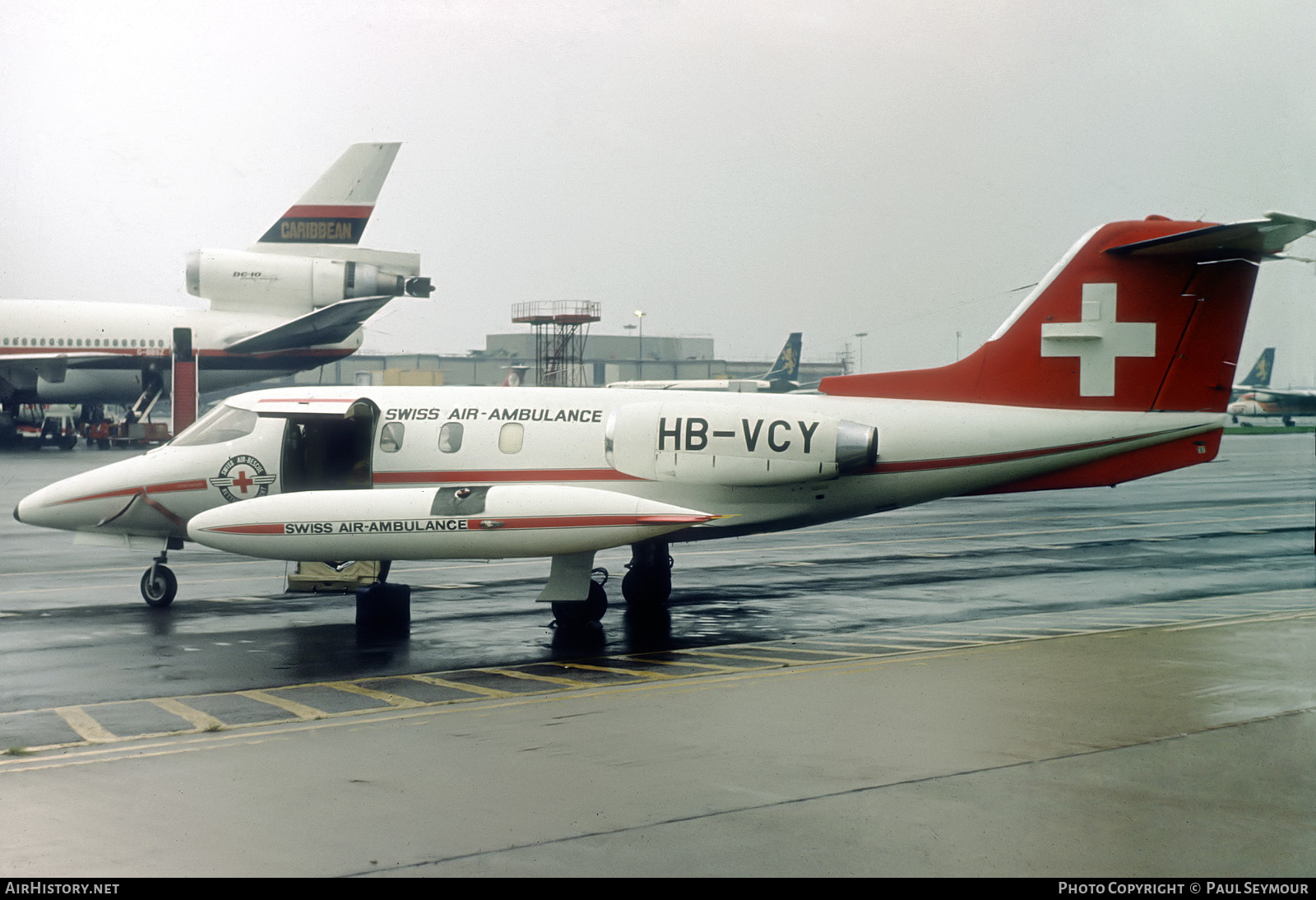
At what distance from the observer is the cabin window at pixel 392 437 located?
15180mm

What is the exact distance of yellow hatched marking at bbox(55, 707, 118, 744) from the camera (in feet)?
29.7

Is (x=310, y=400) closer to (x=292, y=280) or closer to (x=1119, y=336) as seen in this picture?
(x=1119, y=336)

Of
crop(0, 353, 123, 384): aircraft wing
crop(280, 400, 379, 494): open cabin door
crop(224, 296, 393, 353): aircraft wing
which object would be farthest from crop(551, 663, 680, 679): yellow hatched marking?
crop(0, 353, 123, 384): aircraft wing

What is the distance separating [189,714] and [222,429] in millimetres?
6588

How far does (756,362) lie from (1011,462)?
8054cm

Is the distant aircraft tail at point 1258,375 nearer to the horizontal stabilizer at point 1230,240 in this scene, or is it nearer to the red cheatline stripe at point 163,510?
the horizontal stabilizer at point 1230,240

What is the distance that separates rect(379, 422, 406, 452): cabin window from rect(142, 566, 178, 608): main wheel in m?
3.43

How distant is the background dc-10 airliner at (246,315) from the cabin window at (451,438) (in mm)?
30893

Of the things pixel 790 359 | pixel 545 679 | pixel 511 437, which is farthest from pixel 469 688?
pixel 790 359

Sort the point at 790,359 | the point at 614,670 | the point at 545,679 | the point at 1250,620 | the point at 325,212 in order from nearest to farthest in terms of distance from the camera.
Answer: the point at 545,679 < the point at 614,670 < the point at 1250,620 < the point at 325,212 < the point at 790,359

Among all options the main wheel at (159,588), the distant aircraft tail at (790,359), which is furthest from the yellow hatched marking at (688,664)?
the distant aircraft tail at (790,359)

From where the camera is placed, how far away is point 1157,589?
17594mm

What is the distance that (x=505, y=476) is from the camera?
1482 cm

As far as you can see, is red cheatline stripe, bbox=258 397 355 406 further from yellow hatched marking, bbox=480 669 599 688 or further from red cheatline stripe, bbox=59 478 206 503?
yellow hatched marking, bbox=480 669 599 688
